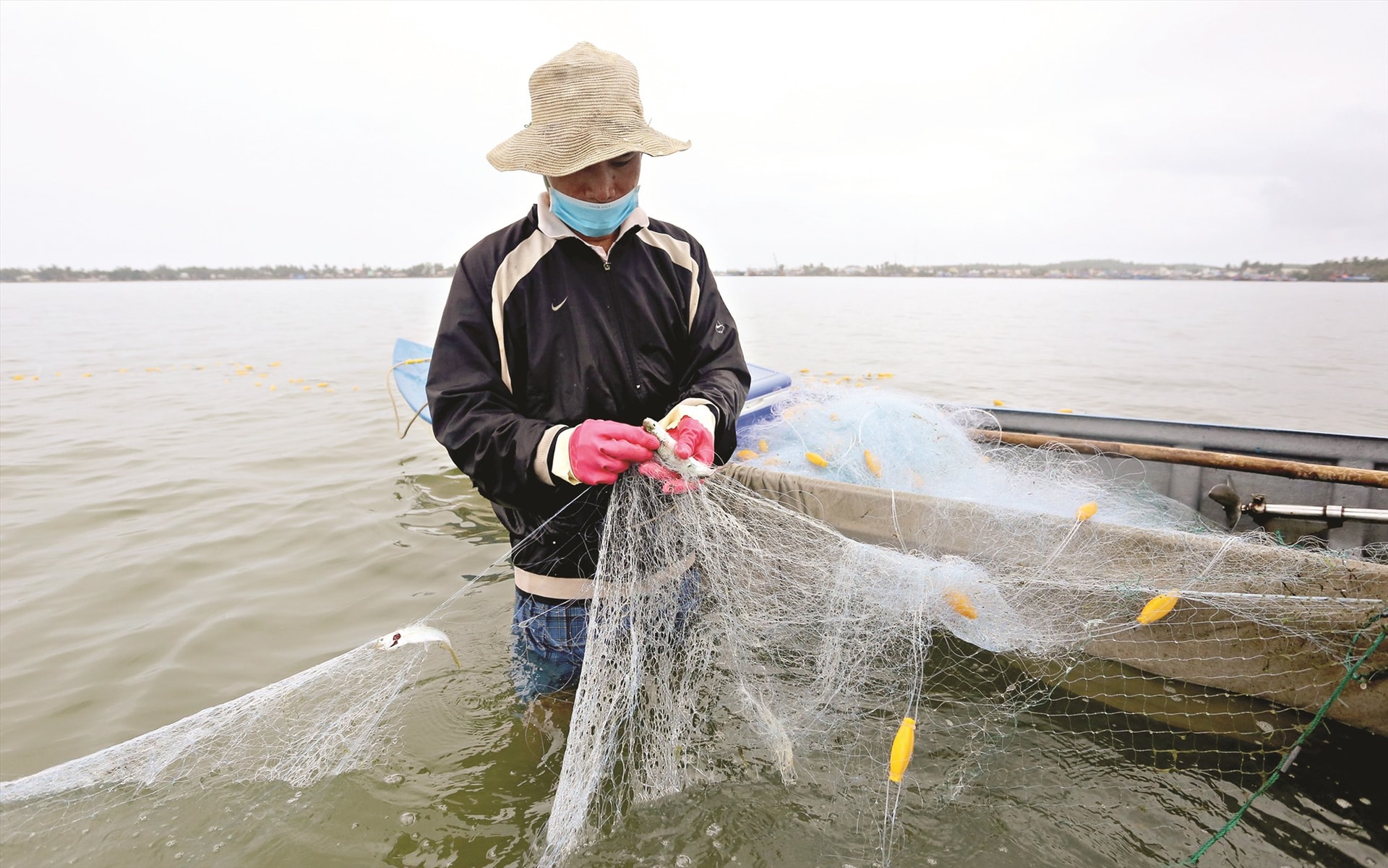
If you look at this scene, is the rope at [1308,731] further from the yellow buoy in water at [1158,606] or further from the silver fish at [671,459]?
the silver fish at [671,459]

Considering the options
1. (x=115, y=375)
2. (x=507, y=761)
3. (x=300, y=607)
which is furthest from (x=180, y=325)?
(x=507, y=761)

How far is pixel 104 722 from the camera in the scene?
3.56 metres

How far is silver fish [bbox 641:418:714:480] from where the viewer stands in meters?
1.99

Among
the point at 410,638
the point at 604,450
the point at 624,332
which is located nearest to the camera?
the point at 604,450

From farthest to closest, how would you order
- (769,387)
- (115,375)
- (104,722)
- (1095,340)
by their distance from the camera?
1. (1095,340)
2. (115,375)
3. (769,387)
4. (104,722)

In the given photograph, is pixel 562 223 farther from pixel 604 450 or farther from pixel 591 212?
pixel 604 450

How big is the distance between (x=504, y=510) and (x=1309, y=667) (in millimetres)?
3389

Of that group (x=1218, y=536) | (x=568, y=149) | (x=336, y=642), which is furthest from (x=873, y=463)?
(x=336, y=642)

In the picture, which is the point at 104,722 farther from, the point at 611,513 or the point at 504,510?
the point at 611,513

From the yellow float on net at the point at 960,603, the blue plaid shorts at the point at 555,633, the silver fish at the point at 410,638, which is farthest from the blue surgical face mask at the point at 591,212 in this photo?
the yellow float on net at the point at 960,603

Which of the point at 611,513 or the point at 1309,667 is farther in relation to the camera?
the point at 1309,667

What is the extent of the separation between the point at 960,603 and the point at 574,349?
1922 mm

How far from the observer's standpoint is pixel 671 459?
6.61ft

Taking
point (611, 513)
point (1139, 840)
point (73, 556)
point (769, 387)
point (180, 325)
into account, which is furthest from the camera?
point (180, 325)
